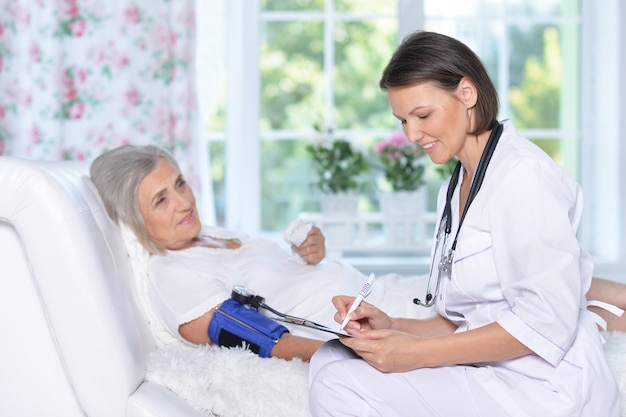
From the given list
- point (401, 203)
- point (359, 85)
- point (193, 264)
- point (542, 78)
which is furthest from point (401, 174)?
point (193, 264)

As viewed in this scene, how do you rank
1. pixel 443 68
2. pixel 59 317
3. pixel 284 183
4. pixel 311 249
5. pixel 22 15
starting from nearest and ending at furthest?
1. pixel 443 68
2. pixel 59 317
3. pixel 311 249
4. pixel 22 15
5. pixel 284 183

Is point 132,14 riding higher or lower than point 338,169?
higher

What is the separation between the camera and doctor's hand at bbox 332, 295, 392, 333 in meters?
1.69

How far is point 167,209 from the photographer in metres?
2.30

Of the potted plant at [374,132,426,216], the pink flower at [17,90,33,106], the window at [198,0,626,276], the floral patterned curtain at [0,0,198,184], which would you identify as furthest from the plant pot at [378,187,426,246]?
the pink flower at [17,90,33,106]

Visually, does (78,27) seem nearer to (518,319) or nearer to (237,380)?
(237,380)

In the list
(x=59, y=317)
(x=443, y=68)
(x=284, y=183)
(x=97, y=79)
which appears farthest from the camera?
(x=284, y=183)

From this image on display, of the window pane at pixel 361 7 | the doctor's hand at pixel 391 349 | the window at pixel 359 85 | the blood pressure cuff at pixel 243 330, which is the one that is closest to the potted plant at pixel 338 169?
the window at pixel 359 85

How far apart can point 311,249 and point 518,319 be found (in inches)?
39.9

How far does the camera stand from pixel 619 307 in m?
2.32

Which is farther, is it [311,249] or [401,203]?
[401,203]

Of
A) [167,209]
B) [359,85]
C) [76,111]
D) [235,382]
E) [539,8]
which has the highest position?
[539,8]

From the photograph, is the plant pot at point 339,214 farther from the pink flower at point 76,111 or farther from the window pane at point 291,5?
the pink flower at point 76,111

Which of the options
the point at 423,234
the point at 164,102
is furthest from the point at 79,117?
the point at 423,234
